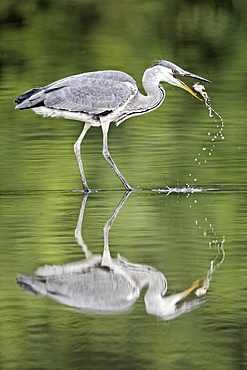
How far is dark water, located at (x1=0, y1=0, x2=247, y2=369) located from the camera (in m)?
5.05

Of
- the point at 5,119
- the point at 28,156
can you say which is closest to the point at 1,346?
the point at 28,156

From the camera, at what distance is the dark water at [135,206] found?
5047mm

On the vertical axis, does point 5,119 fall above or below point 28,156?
below

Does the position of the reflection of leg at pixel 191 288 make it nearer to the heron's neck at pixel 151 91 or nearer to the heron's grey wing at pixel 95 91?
the heron's grey wing at pixel 95 91

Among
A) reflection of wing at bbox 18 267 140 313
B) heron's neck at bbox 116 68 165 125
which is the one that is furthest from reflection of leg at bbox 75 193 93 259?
heron's neck at bbox 116 68 165 125

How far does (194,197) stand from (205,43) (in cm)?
1583

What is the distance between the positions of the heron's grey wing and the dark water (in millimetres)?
867

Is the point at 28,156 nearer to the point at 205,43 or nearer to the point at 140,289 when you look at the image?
the point at 140,289

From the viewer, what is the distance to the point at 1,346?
5.02 m

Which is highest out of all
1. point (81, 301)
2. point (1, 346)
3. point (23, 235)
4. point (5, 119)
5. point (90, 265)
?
point (1, 346)

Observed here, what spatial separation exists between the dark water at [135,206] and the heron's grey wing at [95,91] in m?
0.87

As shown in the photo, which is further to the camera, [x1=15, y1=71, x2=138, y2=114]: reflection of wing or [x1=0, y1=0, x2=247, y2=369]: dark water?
[x1=15, y1=71, x2=138, y2=114]: reflection of wing

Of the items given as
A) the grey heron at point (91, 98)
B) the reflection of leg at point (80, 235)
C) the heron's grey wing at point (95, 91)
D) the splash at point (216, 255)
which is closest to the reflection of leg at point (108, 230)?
the reflection of leg at point (80, 235)

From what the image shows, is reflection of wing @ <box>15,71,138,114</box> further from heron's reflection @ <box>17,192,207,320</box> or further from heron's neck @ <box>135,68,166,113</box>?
heron's reflection @ <box>17,192,207,320</box>
